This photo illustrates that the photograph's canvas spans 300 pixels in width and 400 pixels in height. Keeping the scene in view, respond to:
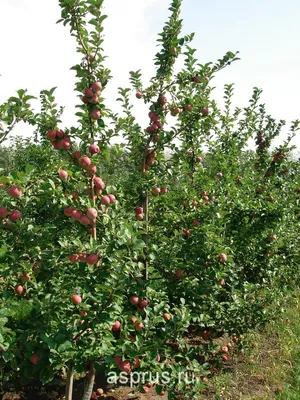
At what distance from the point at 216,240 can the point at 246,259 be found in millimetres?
1133

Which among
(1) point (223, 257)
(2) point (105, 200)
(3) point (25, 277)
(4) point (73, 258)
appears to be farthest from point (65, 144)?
(1) point (223, 257)

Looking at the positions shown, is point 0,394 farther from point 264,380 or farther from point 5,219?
point 264,380

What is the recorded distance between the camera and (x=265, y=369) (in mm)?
3922

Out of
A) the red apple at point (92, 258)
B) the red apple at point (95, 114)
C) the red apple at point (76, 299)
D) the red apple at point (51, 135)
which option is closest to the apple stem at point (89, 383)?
the red apple at point (76, 299)

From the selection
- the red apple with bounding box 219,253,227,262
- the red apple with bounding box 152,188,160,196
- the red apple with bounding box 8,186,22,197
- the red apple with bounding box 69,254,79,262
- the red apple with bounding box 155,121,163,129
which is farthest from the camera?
the red apple with bounding box 155,121,163,129

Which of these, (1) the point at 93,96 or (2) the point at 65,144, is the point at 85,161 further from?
(1) the point at 93,96

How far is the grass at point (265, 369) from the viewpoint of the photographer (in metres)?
3.49

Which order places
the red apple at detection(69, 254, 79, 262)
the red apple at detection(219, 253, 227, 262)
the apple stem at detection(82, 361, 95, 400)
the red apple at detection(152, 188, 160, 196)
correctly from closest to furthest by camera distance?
the red apple at detection(69, 254, 79, 262)
the apple stem at detection(82, 361, 95, 400)
the red apple at detection(219, 253, 227, 262)
the red apple at detection(152, 188, 160, 196)

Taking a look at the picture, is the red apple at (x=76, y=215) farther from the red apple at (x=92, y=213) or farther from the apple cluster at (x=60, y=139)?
the apple cluster at (x=60, y=139)

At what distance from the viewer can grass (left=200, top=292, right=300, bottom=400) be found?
3.49 meters

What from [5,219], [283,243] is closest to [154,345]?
[5,219]

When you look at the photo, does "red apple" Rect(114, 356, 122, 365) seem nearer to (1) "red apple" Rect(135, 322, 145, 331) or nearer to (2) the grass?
(1) "red apple" Rect(135, 322, 145, 331)

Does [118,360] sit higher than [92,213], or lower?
lower

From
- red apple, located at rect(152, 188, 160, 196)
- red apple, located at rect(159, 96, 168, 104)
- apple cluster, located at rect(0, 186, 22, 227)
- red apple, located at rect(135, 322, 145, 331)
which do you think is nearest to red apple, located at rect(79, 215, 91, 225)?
apple cluster, located at rect(0, 186, 22, 227)
